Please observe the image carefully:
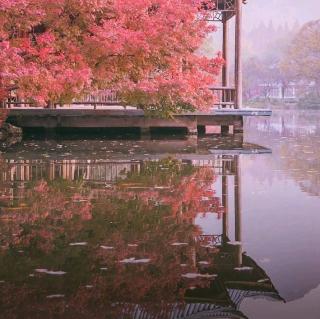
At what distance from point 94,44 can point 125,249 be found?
1354cm

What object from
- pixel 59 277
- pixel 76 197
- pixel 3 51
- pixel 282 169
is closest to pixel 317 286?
pixel 59 277

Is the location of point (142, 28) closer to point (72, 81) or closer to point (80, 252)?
point (72, 81)

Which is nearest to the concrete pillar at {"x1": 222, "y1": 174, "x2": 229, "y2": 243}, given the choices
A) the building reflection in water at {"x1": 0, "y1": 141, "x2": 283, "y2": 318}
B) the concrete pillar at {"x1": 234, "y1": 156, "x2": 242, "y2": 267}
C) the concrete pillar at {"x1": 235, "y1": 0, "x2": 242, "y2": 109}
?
the building reflection in water at {"x1": 0, "y1": 141, "x2": 283, "y2": 318}

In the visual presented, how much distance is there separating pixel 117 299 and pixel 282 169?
10823 millimetres

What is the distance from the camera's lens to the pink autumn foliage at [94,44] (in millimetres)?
19062

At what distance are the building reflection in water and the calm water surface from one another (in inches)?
0.6

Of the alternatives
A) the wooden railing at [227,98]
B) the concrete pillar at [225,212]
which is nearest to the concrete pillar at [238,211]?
the concrete pillar at [225,212]

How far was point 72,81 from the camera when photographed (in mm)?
19891

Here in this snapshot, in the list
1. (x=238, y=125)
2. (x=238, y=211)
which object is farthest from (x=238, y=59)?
(x=238, y=211)

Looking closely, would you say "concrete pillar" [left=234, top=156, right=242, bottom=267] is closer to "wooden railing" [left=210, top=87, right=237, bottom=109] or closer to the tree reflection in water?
the tree reflection in water

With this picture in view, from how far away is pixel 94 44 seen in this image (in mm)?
20047

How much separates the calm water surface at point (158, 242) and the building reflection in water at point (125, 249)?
1 cm

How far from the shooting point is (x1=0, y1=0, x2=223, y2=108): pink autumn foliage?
1906cm

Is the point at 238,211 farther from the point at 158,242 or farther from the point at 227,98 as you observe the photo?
the point at 227,98
